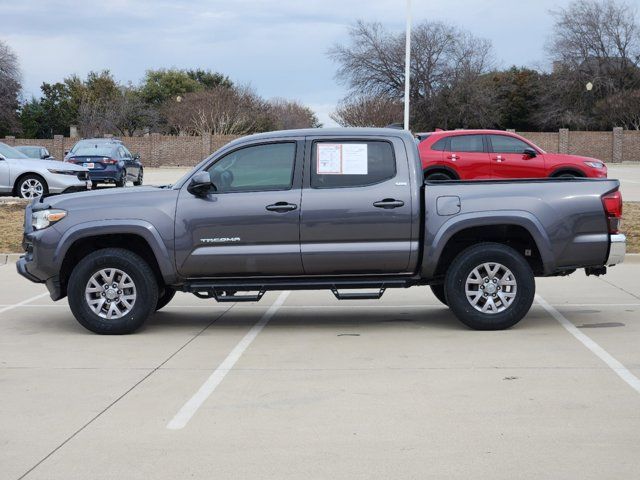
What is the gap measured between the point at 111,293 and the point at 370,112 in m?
57.7

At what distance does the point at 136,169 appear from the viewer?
32812mm

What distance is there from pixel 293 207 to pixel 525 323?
269cm

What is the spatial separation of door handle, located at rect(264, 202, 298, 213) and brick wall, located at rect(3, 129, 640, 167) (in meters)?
52.4

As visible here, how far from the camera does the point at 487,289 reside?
9.45 metres

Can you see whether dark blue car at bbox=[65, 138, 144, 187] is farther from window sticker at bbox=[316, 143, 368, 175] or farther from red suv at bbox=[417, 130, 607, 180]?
window sticker at bbox=[316, 143, 368, 175]

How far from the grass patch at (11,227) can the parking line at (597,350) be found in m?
9.13

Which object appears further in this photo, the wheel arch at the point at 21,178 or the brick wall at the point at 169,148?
the brick wall at the point at 169,148

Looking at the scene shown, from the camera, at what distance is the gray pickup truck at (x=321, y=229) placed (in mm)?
9297

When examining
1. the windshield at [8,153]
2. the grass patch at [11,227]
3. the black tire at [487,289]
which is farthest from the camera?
the windshield at [8,153]

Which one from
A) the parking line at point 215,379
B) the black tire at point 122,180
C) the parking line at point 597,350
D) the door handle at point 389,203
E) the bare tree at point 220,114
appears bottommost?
the parking line at point 215,379

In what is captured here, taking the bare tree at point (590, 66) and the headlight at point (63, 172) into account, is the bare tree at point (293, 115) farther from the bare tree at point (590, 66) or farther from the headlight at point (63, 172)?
the headlight at point (63, 172)

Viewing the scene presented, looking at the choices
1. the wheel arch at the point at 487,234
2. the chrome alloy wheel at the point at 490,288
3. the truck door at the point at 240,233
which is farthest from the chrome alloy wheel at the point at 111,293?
the chrome alloy wheel at the point at 490,288

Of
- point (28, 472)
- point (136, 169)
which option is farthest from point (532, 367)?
point (136, 169)

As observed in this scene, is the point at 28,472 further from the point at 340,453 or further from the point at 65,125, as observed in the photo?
the point at 65,125
